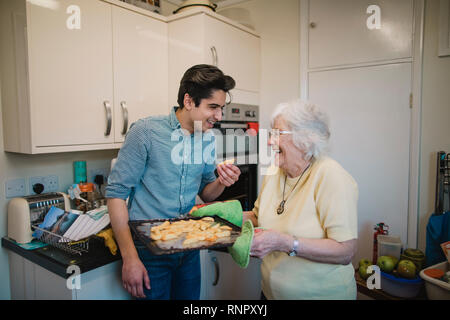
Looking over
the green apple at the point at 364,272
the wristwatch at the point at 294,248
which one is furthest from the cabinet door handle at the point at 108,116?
the green apple at the point at 364,272

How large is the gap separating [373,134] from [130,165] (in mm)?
1660

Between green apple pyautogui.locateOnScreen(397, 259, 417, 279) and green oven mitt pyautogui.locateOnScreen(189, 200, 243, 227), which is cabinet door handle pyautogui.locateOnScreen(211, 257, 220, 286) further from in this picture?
green apple pyautogui.locateOnScreen(397, 259, 417, 279)

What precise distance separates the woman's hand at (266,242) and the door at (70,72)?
117cm

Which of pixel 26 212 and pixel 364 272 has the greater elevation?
pixel 26 212

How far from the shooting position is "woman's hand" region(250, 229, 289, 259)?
3.56 ft

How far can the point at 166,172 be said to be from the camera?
1.43 metres

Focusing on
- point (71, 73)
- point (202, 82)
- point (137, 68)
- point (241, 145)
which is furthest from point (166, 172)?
point (241, 145)

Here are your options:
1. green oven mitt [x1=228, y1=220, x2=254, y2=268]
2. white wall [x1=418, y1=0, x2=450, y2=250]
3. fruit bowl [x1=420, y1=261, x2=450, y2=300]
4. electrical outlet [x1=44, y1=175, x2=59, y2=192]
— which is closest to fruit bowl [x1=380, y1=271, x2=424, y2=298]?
fruit bowl [x1=420, y1=261, x2=450, y2=300]

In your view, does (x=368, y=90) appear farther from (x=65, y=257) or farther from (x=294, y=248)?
(x=65, y=257)

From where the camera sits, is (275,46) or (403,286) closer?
(403,286)

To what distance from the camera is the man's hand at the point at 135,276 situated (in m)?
1.29

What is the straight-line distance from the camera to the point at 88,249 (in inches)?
63.2
